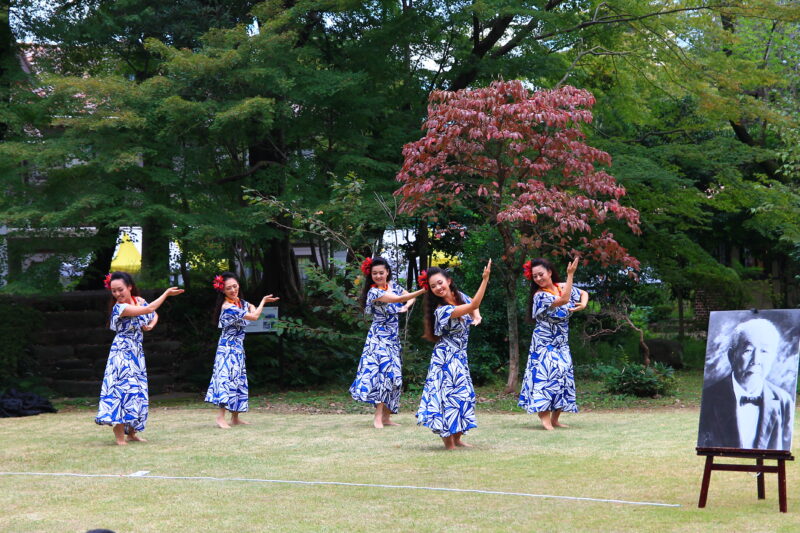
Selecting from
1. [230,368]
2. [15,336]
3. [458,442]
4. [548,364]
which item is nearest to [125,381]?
[230,368]

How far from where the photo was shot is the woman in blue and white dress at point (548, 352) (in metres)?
9.46

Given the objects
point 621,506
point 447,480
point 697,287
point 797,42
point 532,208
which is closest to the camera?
point 621,506

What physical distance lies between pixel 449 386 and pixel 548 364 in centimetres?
169

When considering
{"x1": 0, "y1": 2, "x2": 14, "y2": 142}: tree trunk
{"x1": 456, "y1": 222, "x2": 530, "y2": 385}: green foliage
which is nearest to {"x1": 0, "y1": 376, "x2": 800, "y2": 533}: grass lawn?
{"x1": 456, "y1": 222, "x2": 530, "y2": 385}: green foliage

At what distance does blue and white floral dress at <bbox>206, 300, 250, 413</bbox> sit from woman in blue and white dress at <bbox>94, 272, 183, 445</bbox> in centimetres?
113

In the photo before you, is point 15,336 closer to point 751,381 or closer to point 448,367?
point 448,367

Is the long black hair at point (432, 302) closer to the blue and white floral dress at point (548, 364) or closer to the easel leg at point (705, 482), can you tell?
the blue and white floral dress at point (548, 364)

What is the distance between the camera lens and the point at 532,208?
1151 cm

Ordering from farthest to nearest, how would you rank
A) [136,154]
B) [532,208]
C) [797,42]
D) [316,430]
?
[797,42], [136,154], [532,208], [316,430]

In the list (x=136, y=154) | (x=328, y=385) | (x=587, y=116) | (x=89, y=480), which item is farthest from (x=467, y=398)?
(x=328, y=385)

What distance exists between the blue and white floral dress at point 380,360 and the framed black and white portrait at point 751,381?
4.31m

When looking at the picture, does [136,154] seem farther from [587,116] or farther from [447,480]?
[447,480]

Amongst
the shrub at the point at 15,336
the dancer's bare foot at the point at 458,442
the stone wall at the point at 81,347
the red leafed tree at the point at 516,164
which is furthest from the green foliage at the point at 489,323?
the shrub at the point at 15,336

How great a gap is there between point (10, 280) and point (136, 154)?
3200 millimetres
